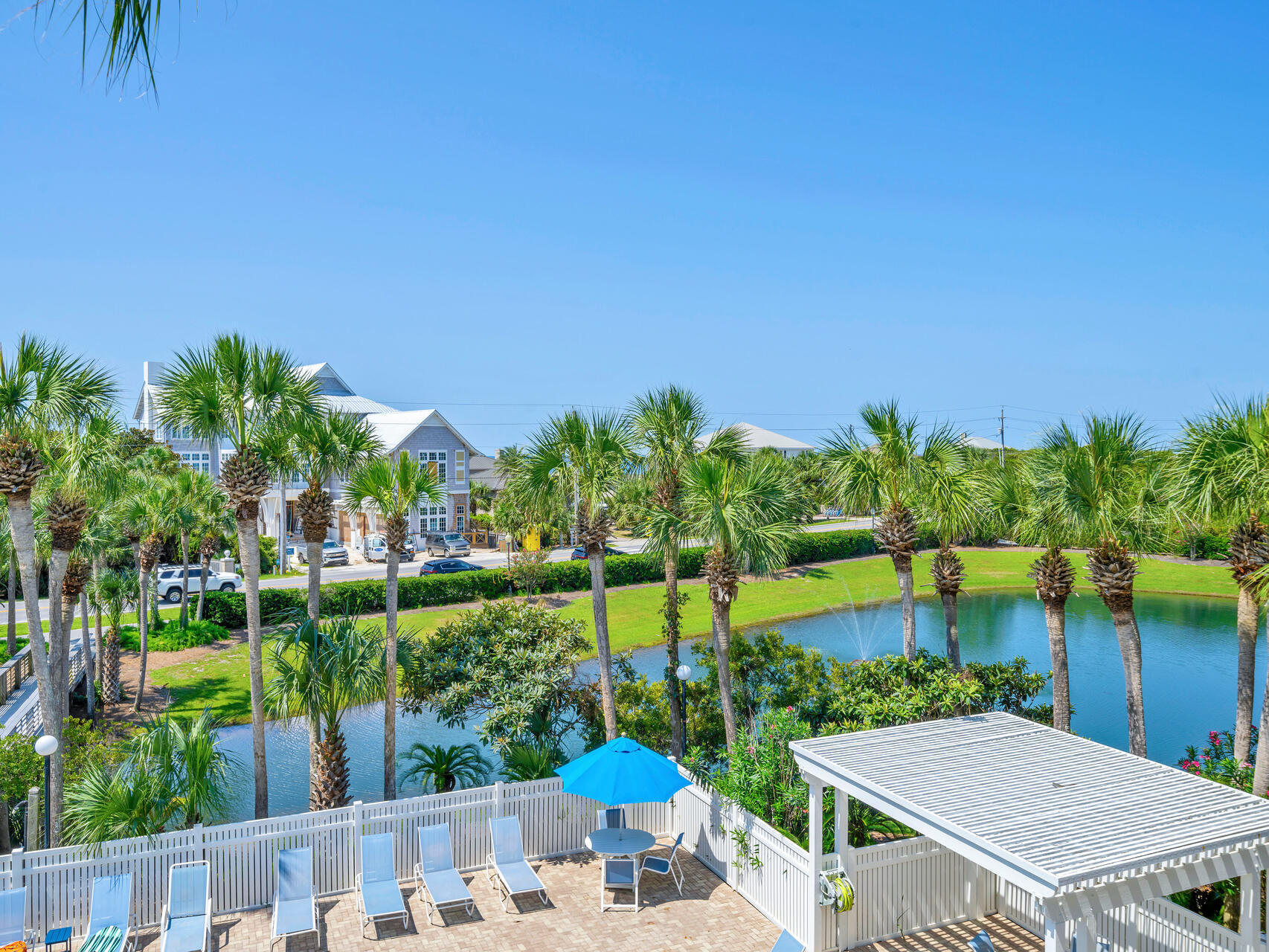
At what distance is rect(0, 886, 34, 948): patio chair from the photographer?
32.6 ft

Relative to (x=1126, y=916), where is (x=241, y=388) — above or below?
above

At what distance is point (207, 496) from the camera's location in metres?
28.2

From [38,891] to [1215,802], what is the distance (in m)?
12.8

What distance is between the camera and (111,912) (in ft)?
33.7

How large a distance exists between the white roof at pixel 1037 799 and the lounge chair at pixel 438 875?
4547 mm

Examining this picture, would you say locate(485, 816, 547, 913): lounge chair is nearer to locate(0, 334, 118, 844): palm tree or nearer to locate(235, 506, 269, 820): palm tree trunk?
locate(235, 506, 269, 820): palm tree trunk

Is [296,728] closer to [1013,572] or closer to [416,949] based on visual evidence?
[416,949]

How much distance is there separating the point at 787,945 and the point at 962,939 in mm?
2418

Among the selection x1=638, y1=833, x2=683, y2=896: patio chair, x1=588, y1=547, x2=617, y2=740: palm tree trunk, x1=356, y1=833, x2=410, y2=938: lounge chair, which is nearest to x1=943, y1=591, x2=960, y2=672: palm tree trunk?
x1=588, y1=547, x2=617, y2=740: palm tree trunk

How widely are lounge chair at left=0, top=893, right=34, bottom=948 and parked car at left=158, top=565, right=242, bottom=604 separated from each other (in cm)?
2475

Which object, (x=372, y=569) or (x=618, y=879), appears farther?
(x=372, y=569)

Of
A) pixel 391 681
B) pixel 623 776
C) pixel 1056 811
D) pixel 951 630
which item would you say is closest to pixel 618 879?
pixel 623 776

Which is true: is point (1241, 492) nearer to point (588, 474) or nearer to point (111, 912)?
point (588, 474)

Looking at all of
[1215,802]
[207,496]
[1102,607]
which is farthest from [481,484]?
[1215,802]
